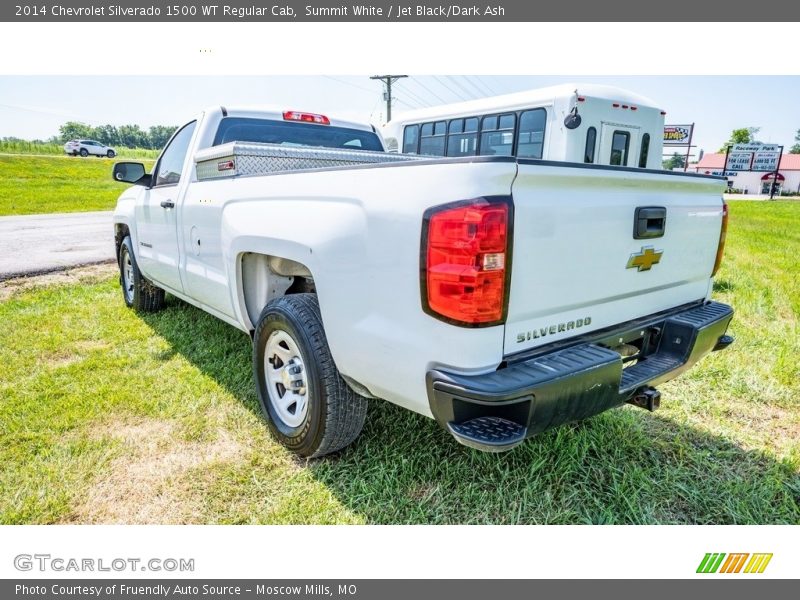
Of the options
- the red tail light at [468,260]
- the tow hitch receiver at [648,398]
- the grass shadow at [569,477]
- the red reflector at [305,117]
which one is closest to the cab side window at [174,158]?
the red reflector at [305,117]

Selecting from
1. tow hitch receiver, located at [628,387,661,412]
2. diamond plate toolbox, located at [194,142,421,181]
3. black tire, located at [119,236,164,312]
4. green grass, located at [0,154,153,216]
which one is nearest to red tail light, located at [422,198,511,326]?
tow hitch receiver, located at [628,387,661,412]

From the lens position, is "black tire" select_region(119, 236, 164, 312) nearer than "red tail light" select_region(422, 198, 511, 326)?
No

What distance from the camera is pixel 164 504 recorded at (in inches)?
95.7

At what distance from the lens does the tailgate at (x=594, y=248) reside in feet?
6.15

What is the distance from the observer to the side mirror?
14.3 feet

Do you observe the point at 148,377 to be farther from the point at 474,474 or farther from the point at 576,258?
the point at 576,258

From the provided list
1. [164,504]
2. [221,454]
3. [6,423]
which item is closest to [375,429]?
[221,454]

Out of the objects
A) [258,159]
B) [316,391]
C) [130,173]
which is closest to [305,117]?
[258,159]

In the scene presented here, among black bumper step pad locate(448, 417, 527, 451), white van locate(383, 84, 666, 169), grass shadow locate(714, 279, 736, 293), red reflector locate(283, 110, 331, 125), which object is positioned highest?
white van locate(383, 84, 666, 169)

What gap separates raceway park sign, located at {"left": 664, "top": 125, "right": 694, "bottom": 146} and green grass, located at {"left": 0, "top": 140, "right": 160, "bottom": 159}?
26280mm

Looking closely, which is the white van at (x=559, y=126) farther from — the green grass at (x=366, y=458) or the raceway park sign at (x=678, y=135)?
the raceway park sign at (x=678, y=135)

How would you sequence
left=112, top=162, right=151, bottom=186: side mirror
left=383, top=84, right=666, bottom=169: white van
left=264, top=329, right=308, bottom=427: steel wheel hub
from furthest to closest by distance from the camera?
left=383, top=84, right=666, bottom=169: white van
left=112, top=162, right=151, bottom=186: side mirror
left=264, top=329, right=308, bottom=427: steel wheel hub

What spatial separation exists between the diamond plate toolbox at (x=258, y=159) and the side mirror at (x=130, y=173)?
1204mm

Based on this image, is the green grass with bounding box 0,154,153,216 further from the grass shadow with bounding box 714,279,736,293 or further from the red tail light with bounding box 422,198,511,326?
the red tail light with bounding box 422,198,511,326
